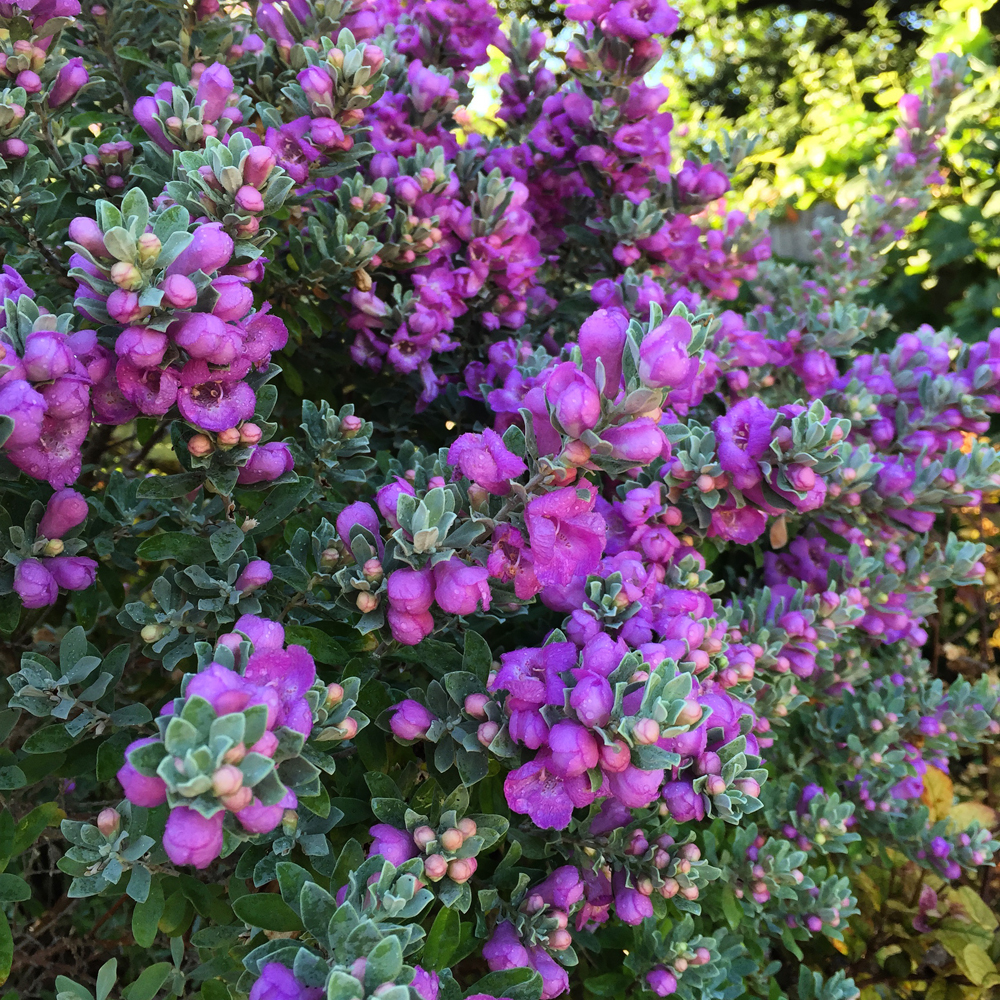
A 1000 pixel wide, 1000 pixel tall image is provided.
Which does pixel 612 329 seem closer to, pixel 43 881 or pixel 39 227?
pixel 39 227

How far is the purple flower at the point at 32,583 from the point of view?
1.12 meters

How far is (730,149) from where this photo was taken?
2123 millimetres

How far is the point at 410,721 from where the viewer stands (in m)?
1.14

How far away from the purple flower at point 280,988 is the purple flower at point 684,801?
55 cm

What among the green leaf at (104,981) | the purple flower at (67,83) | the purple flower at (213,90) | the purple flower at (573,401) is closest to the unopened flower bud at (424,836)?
the green leaf at (104,981)

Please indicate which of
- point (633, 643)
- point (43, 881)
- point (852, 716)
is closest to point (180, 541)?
point (633, 643)

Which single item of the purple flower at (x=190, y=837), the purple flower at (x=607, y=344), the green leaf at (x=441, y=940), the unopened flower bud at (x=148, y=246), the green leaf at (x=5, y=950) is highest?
the unopened flower bud at (x=148, y=246)

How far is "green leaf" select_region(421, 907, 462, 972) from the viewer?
40.1 inches

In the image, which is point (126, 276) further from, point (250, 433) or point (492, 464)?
point (492, 464)

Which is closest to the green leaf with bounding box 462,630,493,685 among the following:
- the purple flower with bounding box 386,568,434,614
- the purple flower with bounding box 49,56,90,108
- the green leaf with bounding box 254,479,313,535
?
the purple flower with bounding box 386,568,434,614

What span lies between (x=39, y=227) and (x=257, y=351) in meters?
0.65

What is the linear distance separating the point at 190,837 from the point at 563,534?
58cm

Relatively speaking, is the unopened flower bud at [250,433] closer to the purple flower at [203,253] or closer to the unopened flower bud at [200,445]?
the unopened flower bud at [200,445]

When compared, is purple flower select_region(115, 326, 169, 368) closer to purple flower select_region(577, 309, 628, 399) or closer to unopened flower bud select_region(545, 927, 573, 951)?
purple flower select_region(577, 309, 628, 399)
